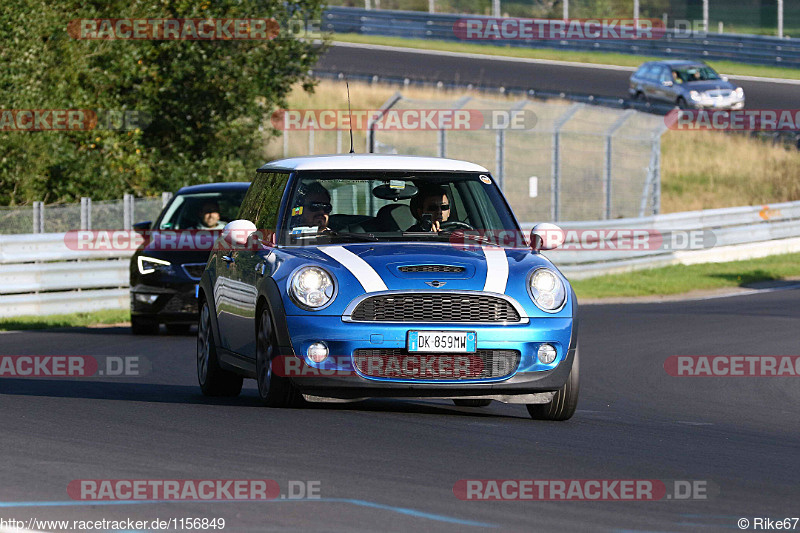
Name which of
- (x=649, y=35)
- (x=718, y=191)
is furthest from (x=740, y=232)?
(x=649, y=35)

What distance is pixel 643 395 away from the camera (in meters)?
12.5

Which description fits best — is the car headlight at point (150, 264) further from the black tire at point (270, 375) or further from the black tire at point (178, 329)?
the black tire at point (270, 375)

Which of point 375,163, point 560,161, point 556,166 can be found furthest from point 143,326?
point 560,161

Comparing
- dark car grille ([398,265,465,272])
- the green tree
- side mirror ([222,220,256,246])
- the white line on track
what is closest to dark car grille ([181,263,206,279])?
side mirror ([222,220,256,246])

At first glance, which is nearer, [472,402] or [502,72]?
[472,402]

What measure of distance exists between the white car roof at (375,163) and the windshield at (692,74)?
35159mm

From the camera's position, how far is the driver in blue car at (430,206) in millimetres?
10422

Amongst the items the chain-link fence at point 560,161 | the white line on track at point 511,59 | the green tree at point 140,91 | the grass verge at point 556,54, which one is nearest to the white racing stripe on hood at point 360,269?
the green tree at point 140,91

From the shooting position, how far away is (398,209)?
412 inches

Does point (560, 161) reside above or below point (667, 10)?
below

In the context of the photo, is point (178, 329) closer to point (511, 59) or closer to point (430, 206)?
point (430, 206)

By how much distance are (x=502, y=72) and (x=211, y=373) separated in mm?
41276

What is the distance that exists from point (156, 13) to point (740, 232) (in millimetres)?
12032

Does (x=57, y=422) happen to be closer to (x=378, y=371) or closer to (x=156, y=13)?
(x=378, y=371)
